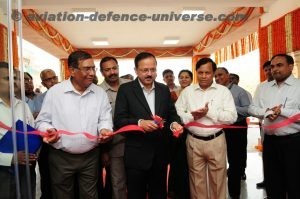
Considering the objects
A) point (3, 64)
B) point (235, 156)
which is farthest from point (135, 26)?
point (3, 64)

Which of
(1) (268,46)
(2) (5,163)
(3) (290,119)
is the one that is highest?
(1) (268,46)

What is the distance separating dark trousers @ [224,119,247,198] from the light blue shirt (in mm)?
964

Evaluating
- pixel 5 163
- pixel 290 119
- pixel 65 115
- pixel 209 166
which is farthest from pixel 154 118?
pixel 290 119

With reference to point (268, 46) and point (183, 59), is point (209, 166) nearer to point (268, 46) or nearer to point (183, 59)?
point (268, 46)

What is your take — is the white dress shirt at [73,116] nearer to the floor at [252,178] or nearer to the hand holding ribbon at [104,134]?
the hand holding ribbon at [104,134]

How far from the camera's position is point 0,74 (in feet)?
6.47

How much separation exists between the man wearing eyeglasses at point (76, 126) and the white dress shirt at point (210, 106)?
0.79 m

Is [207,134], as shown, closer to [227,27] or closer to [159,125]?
[159,125]

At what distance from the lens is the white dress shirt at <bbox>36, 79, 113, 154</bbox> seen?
2357 millimetres

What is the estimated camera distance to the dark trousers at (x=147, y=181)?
99.4 inches

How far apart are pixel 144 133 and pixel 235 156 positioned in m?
1.86

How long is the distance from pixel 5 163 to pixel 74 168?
50cm

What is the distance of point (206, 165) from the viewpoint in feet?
9.61

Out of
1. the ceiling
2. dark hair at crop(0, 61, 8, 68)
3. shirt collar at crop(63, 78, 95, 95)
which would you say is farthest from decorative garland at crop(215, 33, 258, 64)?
dark hair at crop(0, 61, 8, 68)
